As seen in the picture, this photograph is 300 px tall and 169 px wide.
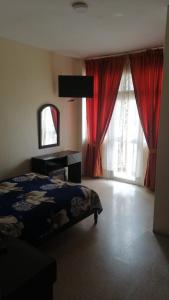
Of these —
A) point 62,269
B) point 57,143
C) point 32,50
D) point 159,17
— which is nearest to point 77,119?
point 57,143

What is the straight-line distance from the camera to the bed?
2414mm

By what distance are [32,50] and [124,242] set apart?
350cm

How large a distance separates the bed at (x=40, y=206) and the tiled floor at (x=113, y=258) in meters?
0.24

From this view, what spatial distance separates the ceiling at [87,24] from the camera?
100 inches

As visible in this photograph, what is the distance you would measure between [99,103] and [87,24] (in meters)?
2.09

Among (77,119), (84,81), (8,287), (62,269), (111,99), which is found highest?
(84,81)

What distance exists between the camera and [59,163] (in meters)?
4.57

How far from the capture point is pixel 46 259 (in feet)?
3.45

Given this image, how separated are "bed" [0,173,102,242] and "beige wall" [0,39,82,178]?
0.73 meters

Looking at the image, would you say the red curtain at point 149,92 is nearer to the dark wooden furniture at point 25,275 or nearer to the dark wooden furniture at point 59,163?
the dark wooden furniture at point 59,163

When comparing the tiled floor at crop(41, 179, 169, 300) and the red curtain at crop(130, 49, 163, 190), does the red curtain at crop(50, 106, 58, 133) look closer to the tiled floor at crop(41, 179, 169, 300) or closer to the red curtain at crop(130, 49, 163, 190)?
the red curtain at crop(130, 49, 163, 190)

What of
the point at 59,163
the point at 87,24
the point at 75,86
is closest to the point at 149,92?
the point at 75,86

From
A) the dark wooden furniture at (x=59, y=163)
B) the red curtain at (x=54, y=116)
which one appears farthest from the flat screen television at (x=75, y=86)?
the dark wooden furniture at (x=59, y=163)

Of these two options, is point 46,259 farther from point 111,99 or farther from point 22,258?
point 111,99
